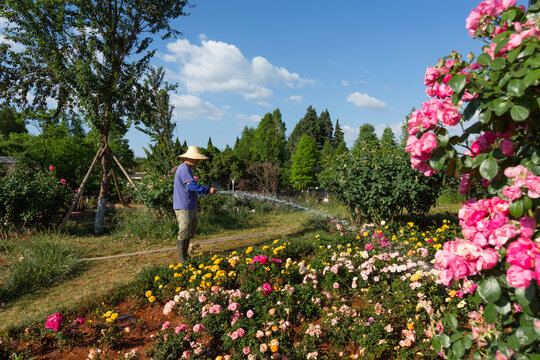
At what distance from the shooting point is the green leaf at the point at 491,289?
0.99 meters

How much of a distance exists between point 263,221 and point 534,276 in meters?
8.55

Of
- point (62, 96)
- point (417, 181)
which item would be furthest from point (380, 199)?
point (62, 96)

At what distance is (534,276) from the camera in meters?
0.88

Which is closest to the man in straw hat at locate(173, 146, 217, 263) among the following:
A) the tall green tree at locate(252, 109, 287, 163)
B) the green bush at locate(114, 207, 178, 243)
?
the green bush at locate(114, 207, 178, 243)

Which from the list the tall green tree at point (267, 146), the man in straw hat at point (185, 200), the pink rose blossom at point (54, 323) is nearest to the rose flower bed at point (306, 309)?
the man in straw hat at point (185, 200)

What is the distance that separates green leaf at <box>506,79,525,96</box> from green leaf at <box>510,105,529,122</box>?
57 mm

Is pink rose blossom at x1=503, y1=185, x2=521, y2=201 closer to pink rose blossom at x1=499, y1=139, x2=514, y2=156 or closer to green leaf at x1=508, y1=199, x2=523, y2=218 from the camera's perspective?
green leaf at x1=508, y1=199, x2=523, y2=218

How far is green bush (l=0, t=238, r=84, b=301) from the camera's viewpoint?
4129mm

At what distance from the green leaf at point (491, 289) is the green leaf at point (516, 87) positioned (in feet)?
1.98

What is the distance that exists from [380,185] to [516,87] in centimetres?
464

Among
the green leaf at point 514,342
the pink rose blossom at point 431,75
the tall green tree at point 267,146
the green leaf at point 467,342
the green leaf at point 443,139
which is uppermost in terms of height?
the tall green tree at point 267,146

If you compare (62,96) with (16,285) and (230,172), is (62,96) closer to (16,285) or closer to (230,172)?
(16,285)

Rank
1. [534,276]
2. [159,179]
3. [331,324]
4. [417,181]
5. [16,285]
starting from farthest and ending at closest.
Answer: [159,179], [417,181], [16,285], [331,324], [534,276]

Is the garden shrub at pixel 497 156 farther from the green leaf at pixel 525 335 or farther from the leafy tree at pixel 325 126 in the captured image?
the leafy tree at pixel 325 126
